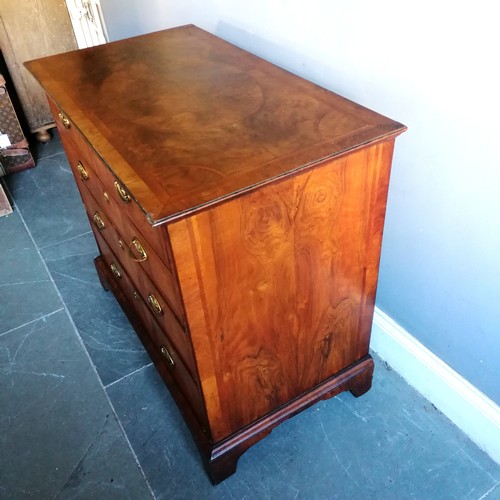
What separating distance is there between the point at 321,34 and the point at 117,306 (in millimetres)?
1252

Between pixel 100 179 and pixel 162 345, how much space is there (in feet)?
1.68

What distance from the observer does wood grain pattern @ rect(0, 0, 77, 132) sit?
9.00 ft

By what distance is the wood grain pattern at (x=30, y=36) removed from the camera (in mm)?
2744

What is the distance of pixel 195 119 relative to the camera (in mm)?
1148

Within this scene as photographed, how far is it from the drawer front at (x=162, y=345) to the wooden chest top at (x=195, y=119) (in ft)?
1.75

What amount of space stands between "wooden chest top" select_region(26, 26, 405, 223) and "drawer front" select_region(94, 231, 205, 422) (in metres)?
0.53

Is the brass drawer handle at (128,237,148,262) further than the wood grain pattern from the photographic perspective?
No

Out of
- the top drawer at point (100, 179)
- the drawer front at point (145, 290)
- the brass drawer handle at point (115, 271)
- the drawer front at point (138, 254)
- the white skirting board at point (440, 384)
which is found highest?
Result: the top drawer at point (100, 179)

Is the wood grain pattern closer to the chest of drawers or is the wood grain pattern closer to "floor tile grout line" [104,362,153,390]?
the chest of drawers

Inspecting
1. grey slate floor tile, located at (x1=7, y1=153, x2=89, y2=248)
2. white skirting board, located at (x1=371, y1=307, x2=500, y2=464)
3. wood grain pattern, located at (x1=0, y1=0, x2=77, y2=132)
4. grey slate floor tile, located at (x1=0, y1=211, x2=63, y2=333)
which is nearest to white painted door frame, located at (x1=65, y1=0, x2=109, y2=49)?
wood grain pattern, located at (x1=0, y1=0, x2=77, y2=132)

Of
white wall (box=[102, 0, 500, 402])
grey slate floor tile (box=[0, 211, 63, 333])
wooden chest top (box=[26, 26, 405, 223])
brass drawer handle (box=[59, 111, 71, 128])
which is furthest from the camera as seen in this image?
grey slate floor tile (box=[0, 211, 63, 333])

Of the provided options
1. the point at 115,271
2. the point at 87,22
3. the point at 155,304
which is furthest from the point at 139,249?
the point at 87,22

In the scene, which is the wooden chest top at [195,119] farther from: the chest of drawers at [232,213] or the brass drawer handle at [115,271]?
the brass drawer handle at [115,271]

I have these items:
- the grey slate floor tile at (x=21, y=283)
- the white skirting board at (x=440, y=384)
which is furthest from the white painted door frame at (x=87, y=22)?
the white skirting board at (x=440, y=384)
